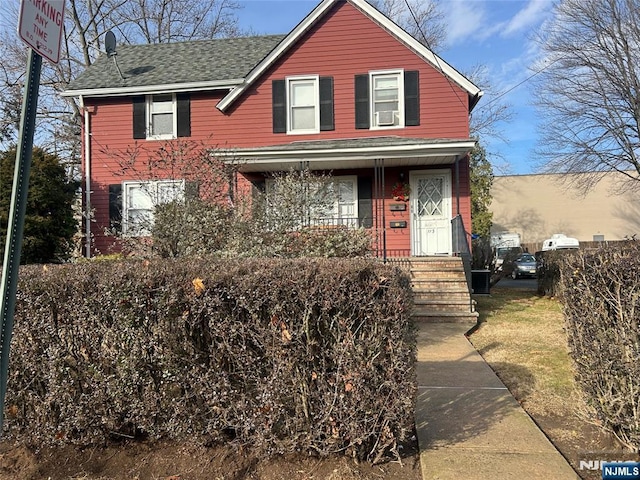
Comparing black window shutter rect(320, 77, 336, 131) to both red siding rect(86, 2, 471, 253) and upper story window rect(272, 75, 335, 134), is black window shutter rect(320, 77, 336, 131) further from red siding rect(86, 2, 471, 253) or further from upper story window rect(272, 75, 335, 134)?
red siding rect(86, 2, 471, 253)

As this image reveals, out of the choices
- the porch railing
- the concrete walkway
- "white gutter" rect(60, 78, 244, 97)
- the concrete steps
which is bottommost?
the concrete walkway

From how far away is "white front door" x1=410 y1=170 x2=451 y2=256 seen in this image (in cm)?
1224

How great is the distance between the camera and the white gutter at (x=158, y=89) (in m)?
13.0

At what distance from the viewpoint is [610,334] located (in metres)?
3.01

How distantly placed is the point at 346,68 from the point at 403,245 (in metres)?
5.26

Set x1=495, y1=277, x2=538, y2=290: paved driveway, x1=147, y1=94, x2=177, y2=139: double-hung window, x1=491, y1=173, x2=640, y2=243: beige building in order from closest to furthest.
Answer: x1=147, y1=94, x2=177, y2=139: double-hung window
x1=495, y1=277, x2=538, y2=290: paved driveway
x1=491, y1=173, x2=640, y2=243: beige building

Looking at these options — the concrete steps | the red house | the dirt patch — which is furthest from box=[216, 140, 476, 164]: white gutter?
the dirt patch

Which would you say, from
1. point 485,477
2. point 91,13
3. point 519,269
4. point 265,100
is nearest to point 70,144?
point 91,13

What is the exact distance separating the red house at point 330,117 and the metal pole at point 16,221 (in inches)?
360

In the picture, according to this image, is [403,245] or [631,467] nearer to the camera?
[631,467]

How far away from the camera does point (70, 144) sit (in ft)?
78.1

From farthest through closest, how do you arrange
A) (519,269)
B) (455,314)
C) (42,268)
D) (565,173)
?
(519,269), (565,173), (455,314), (42,268)

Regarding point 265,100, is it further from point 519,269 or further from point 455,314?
point 519,269

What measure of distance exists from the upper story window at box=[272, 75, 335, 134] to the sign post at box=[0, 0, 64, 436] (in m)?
10.7
